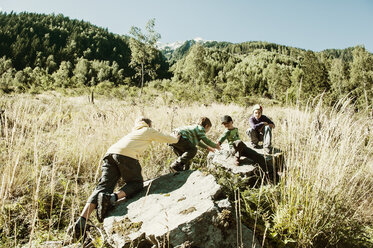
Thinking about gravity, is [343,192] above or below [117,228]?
above

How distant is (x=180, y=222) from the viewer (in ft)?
4.79

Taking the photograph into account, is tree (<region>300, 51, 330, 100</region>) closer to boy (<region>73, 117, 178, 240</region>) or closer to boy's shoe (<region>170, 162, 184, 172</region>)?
boy's shoe (<region>170, 162, 184, 172</region>)

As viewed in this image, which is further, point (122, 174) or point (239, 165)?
point (239, 165)

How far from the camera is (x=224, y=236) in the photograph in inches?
59.4

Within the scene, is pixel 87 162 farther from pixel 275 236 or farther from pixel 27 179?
pixel 275 236

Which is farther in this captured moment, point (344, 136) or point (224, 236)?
point (344, 136)

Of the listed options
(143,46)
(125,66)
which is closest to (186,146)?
(143,46)

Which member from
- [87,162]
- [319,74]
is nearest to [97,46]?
[319,74]

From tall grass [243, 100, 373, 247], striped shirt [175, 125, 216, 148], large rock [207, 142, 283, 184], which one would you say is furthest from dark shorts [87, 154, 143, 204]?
tall grass [243, 100, 373, 247]

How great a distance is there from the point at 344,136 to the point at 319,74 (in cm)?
3409

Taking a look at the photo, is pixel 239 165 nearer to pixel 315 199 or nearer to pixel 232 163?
pixel 232 163

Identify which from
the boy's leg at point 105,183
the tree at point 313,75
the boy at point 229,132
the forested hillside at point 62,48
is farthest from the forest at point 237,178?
the forested hillside at point 62,48

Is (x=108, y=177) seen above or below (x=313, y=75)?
below

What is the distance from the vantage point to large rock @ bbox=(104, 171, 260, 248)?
1.42 meters
